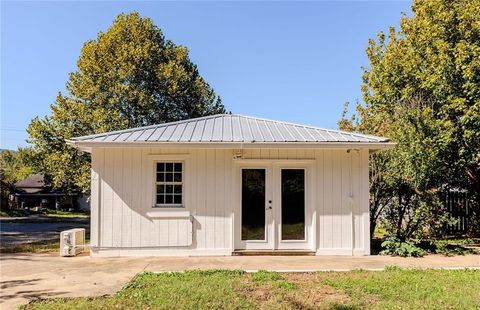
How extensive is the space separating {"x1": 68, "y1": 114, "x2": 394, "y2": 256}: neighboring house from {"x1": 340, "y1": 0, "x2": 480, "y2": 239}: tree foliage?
4.56ft

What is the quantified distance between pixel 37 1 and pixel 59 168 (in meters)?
10.9

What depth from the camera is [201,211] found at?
8812mm

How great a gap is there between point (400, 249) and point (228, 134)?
16.4 ft

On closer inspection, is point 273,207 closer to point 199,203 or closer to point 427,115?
point 199,203

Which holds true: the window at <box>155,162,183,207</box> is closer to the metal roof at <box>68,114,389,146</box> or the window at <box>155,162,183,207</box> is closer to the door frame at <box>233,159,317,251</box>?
the metal roof at <box>68,114,389,146</box>

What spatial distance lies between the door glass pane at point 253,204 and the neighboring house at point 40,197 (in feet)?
107

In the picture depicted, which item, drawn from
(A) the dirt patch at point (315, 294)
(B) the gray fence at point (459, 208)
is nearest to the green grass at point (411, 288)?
(A) the dirt patch at point (315, 294)

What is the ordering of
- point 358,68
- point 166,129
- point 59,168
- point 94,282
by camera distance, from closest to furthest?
point 94,282
point 166,129
point 358,68
point 59,168

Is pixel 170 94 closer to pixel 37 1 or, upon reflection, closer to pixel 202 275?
pixel 37 1

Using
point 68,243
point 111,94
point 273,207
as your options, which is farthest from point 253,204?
point 111,94

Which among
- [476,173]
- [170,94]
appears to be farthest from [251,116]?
[170,94]

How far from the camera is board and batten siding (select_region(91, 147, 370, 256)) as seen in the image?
870cm

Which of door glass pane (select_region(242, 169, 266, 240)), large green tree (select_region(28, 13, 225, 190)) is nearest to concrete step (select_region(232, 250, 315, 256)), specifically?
door glass pane (select_region(242, 169, 266, 240))

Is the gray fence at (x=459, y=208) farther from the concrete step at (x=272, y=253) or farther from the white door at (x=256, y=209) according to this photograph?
the white door at (x=256, y=209)
